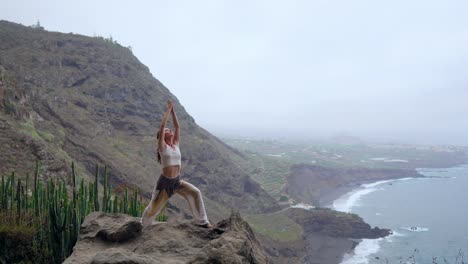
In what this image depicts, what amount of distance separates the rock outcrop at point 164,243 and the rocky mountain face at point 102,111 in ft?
65.7

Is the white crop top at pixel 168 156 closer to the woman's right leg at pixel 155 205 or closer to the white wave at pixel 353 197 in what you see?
the woman's right leg at pixel 155 205

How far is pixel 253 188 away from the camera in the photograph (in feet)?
194

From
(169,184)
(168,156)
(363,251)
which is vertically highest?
(168,156)

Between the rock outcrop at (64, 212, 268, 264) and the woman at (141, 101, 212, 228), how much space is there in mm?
250

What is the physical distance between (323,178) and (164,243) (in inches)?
3464

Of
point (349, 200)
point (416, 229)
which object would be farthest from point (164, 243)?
point (349, 200)

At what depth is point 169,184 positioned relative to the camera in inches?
322

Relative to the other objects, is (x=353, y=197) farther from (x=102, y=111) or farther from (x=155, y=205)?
(x=155, y=205)

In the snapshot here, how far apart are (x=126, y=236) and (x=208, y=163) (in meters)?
48.9

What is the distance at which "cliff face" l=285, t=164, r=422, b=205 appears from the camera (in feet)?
245

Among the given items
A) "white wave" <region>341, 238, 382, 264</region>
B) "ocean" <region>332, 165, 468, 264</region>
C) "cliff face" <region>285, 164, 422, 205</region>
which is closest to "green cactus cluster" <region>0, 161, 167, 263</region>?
"ocean" <region>332, 165, 468, 264</region>

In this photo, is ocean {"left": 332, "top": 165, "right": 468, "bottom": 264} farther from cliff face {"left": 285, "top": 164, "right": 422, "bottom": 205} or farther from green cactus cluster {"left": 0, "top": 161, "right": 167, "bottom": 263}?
green cactus cluster {"left": 0, "top": 161, "right": 167, "bottom": 263}

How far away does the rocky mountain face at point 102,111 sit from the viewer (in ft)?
119

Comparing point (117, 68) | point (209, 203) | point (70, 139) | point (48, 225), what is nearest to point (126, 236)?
point (48, 225)
